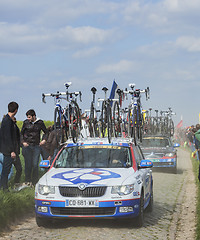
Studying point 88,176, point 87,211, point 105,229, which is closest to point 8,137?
point 88,176

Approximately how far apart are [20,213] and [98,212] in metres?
2.11

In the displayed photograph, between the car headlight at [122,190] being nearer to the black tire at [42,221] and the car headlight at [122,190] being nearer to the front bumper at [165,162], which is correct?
the black tire at [42,221]

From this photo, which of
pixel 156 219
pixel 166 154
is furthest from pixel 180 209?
pixel 166 154

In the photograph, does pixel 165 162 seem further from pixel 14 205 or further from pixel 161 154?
pixel 14 205

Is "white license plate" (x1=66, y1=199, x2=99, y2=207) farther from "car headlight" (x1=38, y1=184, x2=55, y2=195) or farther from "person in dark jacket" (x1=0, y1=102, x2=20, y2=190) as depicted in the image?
"person in dark jacket" (x1=0, y1=102, x2=20, y2=190)

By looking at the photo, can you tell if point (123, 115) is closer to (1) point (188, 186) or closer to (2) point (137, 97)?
(2) point (137, 97)

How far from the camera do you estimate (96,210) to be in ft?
28.2

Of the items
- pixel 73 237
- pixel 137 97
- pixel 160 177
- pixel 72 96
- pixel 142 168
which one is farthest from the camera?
pixel 160 177

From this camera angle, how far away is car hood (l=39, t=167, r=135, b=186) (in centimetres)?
876

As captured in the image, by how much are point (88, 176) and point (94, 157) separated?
1050 millimetres

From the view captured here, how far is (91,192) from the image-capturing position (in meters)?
8.65

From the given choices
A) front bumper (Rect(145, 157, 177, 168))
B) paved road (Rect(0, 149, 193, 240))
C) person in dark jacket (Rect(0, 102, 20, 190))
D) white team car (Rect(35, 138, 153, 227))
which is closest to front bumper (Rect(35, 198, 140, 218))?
white team car (Rect(35, 138, 153, 227))

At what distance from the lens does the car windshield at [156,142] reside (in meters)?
22.5

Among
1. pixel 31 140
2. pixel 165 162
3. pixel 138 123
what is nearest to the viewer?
pixel 31 140
